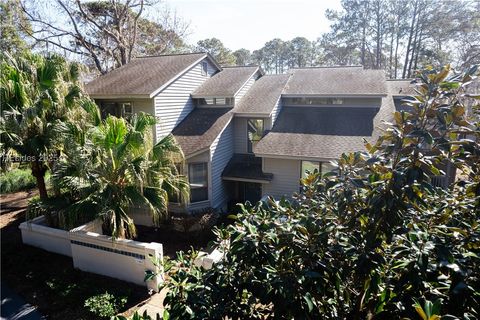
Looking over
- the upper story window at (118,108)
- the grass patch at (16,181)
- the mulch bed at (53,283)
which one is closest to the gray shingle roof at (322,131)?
the upper story window at (118,108)

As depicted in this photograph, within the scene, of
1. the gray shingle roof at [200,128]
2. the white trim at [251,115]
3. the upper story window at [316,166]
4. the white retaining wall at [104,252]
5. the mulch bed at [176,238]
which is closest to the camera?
the white retaining wall at [104,252]

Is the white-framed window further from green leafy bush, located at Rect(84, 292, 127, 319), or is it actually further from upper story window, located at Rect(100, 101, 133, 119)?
green leafy bush, located at Rect(84, 292, 127, 319)

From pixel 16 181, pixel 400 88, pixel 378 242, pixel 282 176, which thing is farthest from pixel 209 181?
pixel 400 88

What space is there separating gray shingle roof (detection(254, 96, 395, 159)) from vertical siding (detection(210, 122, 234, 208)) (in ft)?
6.15

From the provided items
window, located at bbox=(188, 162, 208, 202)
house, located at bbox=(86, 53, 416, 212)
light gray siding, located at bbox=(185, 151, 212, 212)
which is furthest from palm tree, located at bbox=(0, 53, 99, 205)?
window, located at bbox=(188, 162, 208, 202)

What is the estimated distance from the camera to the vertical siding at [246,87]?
52.1 ft

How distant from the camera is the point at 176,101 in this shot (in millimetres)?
14625

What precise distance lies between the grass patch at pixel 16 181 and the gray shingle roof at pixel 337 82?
14.7 metres

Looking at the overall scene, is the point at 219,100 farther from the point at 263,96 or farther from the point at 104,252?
the point at 104,252

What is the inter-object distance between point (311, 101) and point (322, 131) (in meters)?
2.84

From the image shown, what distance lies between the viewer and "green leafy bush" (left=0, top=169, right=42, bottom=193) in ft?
51.5

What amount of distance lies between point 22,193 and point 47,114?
30.5 feet

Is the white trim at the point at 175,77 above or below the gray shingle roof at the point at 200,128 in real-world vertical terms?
above

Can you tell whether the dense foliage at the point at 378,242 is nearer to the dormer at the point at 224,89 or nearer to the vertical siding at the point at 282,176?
the vertical siding at the point at 282,176
